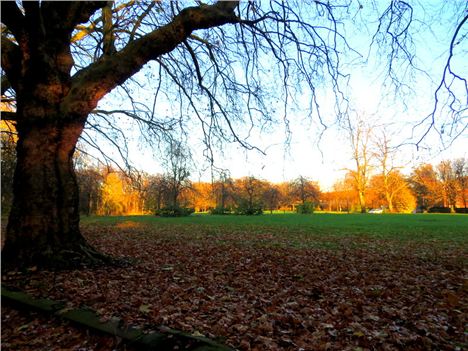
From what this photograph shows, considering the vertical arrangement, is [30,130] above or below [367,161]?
below

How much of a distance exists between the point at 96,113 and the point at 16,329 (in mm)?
8617

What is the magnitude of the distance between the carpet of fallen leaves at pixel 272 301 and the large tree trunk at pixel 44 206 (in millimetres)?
527

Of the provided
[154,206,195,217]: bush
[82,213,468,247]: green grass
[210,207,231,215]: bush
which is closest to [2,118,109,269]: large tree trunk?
[82,213,468,247]: green grass

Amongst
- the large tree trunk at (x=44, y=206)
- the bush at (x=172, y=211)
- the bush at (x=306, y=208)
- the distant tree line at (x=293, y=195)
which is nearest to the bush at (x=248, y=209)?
the distant tree line at (x=293, y=195)

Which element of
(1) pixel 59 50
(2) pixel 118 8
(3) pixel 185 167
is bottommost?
(3) pixel 185 167

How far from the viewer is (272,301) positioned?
4.54 meters

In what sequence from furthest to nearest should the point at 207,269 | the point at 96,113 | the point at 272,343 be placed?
the point at 96,113 < the point at 207,269 < the point at 272,343

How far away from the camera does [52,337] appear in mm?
3486

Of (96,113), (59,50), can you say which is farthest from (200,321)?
(96,113)

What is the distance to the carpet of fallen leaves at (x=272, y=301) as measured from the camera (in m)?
3.35

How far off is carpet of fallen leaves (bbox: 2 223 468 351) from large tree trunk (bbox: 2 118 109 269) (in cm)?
53

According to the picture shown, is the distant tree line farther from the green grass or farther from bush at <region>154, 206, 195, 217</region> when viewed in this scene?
the green grass

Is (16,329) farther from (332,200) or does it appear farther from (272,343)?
(332,200)

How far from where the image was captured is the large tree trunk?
5922 millimetres
